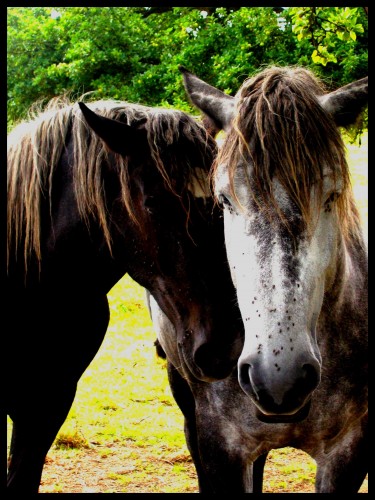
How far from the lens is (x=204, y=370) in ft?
8.79

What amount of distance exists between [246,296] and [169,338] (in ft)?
5.27

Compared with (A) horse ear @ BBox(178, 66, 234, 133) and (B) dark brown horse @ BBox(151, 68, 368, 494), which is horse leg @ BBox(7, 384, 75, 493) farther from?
(A) horse ear @ BBox(178, 66, 234, 133)

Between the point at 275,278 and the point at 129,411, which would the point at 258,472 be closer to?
the point at 275,278

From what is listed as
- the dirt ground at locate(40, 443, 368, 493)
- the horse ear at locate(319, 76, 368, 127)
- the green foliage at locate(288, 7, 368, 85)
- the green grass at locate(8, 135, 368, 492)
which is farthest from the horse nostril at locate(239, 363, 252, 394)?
the dirt ground at locate(40, 443, 368, 493)

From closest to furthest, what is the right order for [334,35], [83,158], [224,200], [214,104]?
1. [224,200]
2. [214,104]
3. [83,158]
4. [334,35]

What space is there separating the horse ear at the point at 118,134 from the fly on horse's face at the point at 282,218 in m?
0.57

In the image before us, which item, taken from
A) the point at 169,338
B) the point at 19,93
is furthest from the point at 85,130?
the point at 19,93

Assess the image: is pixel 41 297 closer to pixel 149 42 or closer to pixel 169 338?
pixel 169 338

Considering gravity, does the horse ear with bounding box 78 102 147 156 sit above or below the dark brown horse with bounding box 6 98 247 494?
above

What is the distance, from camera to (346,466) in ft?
10.0

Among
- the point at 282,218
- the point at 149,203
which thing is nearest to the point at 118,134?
the point at 149,203

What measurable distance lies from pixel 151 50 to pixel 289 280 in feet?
23.2

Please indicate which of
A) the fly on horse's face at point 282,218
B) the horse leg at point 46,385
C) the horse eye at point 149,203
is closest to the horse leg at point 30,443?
the horse leg at point 46,385

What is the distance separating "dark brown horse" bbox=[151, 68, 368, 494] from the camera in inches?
79.0
